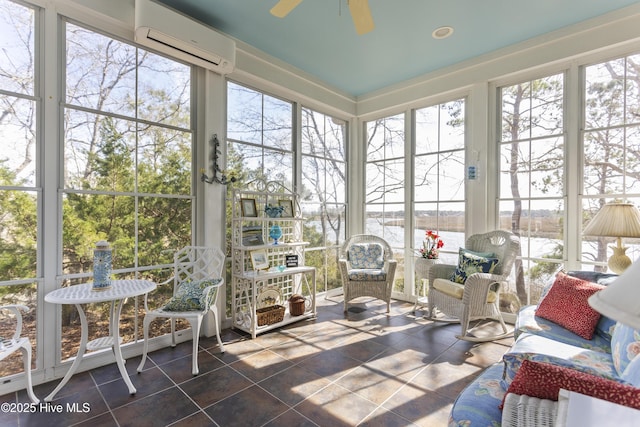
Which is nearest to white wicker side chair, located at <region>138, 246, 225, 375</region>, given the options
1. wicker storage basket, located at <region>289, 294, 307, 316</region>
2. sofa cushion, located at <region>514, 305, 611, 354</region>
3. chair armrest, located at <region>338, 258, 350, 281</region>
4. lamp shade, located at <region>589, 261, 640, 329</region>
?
wicker storage basket, located at <region>289, 294, 307, 316</region>

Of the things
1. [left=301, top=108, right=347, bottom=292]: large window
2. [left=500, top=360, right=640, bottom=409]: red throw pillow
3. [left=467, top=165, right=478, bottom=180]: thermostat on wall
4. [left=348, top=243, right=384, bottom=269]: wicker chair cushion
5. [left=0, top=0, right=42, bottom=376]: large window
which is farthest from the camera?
[left=301, top=108, right=347, bottom=292]: large window

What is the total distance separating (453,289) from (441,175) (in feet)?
5.18

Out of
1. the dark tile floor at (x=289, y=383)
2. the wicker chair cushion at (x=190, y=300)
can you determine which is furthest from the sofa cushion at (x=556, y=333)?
the wicker chair cushion at (x=190, y=300)

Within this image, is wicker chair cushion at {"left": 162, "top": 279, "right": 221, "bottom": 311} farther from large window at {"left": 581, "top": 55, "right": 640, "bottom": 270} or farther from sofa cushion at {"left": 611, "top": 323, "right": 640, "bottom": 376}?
large window at {"left": 581, "top": 55, "right": 640, "bottom": 270}

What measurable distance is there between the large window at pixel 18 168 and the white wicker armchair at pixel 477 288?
139 inches

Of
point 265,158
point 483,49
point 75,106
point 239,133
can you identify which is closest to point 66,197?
point 75,106

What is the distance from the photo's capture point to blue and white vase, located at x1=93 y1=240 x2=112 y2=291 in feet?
7.16

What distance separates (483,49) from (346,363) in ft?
11.8

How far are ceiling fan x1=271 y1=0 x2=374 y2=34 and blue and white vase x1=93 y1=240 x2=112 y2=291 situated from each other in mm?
2036

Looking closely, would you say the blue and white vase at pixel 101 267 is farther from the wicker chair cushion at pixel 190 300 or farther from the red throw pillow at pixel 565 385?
the red throw pillow at pixel 565 385

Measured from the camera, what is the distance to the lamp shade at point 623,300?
60 centimetres

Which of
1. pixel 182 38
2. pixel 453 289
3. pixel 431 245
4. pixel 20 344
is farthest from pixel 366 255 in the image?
pixel 20 344

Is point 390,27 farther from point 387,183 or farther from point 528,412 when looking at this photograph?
point 528,412

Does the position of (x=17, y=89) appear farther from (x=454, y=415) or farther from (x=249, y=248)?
(x=454, y=415)
